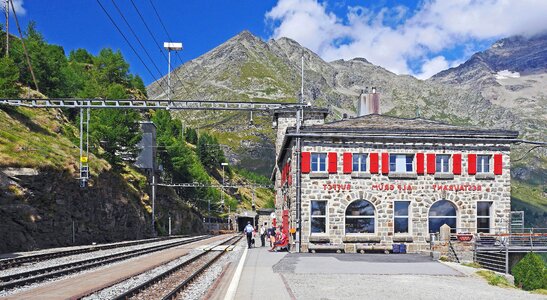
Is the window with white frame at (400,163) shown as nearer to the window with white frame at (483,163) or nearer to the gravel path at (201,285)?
the window with white frame at (483,163)

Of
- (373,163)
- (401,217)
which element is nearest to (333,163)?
(373,163)

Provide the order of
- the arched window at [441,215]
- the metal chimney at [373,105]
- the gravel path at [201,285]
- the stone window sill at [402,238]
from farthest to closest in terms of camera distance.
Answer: the metal chimney at [373,105]
the arched window at [441,215]
the stone window sill at [402,238]
the gravel path at [201,285]

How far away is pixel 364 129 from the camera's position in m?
31.5

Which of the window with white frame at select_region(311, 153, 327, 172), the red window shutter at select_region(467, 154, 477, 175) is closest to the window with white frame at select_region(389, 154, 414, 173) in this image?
the red window shutter at select_region(467, 154, 477, 175)

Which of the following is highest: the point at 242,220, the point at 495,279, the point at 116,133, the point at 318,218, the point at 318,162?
the point at 116,133

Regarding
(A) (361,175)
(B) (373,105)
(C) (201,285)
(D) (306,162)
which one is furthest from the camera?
(B) (373,105)

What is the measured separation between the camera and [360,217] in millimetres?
31500

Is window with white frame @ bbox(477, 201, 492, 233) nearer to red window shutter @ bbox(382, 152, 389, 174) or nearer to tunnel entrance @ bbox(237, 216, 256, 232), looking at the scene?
red window shutter @ bbox(382, 152, 389, 174)

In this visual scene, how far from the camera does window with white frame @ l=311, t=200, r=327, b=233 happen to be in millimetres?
31281

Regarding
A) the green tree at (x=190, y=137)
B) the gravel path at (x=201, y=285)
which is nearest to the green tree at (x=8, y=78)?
the gravel path at (x=201, y=285)

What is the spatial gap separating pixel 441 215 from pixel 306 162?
839 centimetres

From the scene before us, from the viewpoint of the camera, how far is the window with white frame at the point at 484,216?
32.1 m

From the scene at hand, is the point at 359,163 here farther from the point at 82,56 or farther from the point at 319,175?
the point at 82,56

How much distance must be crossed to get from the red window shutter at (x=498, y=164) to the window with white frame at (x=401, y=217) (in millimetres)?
5499
